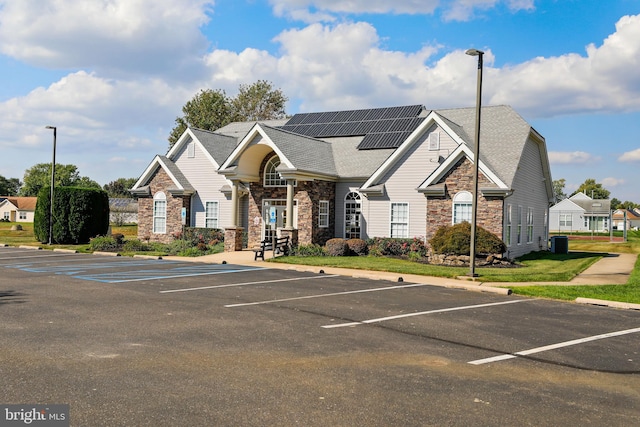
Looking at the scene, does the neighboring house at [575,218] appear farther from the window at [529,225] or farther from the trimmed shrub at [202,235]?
the trimmed shrub at [202,235]

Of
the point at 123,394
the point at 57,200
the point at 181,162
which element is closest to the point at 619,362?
the point at 123,394

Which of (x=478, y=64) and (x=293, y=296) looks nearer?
(x=293, y=296)

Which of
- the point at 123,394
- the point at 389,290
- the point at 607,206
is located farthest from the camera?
the point at 607,206

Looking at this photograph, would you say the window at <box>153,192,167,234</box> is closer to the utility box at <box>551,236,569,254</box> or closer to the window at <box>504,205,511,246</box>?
the window at <box>504,205,511,246</box>

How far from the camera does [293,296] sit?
46.4ft

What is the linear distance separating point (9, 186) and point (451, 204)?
7165 inches

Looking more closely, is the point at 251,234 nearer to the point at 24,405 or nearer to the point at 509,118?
the point at 509,118

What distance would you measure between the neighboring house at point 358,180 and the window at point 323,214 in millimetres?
55

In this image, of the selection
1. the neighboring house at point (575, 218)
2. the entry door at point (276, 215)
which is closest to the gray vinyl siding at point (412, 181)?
the entry door at point (276, 215)

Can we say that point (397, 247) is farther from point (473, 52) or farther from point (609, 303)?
point (609, 303)

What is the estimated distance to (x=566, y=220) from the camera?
82.9m

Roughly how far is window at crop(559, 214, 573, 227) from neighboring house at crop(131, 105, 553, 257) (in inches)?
2059

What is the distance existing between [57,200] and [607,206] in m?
72.9

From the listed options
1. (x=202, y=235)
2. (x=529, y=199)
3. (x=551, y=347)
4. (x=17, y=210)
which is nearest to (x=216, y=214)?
(x=202, y=235)
